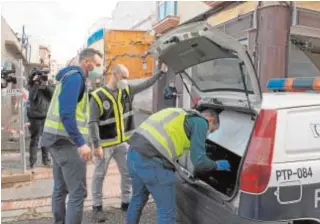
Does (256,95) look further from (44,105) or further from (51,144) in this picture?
(44,105)

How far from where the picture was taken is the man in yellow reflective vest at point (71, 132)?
10.5 feet

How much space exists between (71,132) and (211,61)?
1.37 metres

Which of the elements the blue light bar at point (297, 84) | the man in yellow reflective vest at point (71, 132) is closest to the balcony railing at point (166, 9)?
the man in yellow reflective vest at point (71, 132)

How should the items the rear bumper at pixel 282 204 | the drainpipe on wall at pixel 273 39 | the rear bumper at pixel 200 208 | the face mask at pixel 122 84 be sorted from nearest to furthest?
1. the rear bumper at pixel 282 204
2. the rear bumper at pixel 200 208
3. the face mask at pixel 122 84
4. the drainpipe on wall at pixel 273 39

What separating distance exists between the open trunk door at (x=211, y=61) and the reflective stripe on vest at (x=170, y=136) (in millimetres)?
560

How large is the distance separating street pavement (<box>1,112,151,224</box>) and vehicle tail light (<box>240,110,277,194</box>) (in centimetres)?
202

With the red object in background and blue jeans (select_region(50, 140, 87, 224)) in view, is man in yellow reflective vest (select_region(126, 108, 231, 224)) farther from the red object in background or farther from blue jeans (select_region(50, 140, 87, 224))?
the red object in background

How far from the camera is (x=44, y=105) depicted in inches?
271

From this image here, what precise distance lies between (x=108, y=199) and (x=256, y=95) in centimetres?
280

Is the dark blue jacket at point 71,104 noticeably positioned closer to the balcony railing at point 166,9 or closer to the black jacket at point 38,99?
the black jacket at point 38,99

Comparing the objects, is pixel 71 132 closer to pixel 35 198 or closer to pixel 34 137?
pixel 35 198

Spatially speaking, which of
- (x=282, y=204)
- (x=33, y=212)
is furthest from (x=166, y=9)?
(x=282, y=204)

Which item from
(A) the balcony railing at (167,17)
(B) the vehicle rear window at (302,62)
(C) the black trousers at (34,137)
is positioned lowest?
(C) the black trousers at (34,137)

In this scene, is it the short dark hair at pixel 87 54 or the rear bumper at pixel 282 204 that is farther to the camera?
the short dark hair at pixel 87 54
